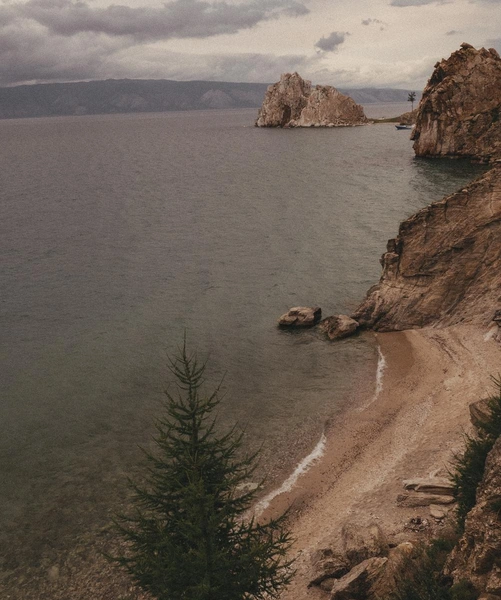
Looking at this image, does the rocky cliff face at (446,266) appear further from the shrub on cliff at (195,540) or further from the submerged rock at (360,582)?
the shrub on cliff at (195,540)

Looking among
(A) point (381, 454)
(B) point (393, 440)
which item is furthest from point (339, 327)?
(A) point (381, 454)

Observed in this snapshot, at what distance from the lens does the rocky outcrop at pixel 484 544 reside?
13.5 meters

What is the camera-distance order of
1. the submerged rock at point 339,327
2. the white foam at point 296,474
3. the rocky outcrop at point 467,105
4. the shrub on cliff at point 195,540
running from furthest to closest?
the rocky outcrop at point 467,105 → the submerged rock at point 339,327 → the white foam at point 296,474 → the shrub on cliff at point 195,540

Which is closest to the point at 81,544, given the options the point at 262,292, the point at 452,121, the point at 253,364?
the point at 253,364

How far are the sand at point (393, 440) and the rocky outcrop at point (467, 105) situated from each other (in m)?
97.2

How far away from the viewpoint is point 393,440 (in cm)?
3117

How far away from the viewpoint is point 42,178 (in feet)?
473

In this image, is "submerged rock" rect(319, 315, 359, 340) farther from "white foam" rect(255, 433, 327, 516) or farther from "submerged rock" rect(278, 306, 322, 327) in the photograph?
"white foam" rect(255, 433, 327, 516)

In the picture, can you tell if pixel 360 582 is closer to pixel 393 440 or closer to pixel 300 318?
pixel 393 440

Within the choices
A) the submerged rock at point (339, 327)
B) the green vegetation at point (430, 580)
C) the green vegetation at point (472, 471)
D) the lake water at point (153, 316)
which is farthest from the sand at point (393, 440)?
the submerged rock at point (339, 327)

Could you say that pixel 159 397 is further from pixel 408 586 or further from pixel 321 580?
pixel 408 586

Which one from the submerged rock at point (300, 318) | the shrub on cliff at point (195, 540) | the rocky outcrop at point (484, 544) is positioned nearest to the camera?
the rocky outcrop at point (484, 544)

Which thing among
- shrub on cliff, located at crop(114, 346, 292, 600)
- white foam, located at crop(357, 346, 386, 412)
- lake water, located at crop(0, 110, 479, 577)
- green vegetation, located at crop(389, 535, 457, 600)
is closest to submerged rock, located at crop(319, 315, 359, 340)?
lake water, located at crop(0, 110, 479, 577)

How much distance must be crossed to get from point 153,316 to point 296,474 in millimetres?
26077
